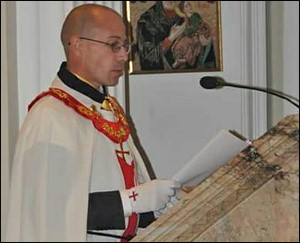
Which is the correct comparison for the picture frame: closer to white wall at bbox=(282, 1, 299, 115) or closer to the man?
white wall at bbox=(282, 1, 299, 115)

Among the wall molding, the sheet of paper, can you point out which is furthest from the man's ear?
the wall molding

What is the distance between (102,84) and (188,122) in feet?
2.85

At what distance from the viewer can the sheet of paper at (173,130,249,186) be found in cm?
137

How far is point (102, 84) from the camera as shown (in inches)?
77.4

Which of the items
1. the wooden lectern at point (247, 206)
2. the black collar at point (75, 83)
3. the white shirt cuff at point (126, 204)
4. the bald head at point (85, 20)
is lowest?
the white shirt cuff at point (126, 204)

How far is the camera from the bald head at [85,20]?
191cm

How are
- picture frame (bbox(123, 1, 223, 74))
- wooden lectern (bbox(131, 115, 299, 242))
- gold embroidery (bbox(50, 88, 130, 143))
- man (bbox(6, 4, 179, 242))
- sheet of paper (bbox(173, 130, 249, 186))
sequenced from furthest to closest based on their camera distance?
picture frame (bbox(123, 1, 223, 74))
gold embroidery (bbox(50, 88, 130, 143))
man (bbox(6, 4, 179, 242))
sheet of paper (bbox(173, 130, 249, 186))
wooden lectern (bbox(131, 115, 299, 242))

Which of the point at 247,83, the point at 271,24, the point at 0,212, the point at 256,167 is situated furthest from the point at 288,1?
the point at 256,167

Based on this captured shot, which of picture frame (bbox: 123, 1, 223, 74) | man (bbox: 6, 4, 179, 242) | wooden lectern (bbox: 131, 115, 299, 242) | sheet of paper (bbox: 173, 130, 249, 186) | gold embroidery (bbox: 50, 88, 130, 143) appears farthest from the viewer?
picture frame (bbox: 123, 1, 223, 74)

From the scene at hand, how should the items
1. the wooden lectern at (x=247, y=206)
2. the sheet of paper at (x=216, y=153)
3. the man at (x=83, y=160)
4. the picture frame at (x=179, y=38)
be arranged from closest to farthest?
the wooden lectern at (x=247, y=206)
the sheet of paper at (x=216, y=153)
the man at (x=83, y=160)
the picture frame at (x=179, y=38)

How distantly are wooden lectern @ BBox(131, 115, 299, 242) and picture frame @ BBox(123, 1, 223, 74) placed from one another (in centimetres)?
156

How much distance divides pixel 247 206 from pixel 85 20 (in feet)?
2.89

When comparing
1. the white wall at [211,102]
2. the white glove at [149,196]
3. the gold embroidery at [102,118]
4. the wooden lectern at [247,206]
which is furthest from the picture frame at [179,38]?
the wooden lectern at [247,206]

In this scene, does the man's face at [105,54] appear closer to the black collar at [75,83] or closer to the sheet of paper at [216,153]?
the black collar at [75,83]
